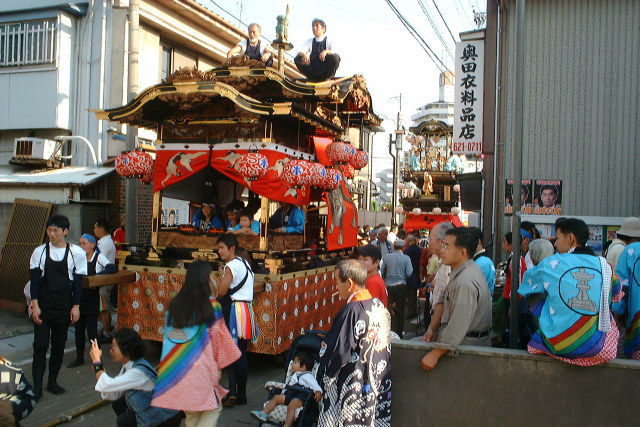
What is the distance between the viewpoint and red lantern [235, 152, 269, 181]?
748 centimetres

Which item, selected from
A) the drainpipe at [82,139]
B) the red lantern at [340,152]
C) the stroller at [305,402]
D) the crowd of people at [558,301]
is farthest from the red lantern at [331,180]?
the drainpipe at [82,139]

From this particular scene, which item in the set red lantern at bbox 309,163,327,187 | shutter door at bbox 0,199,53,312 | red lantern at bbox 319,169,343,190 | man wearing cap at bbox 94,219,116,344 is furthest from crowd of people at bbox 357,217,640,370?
shutter door at bbox 0,199,53,312

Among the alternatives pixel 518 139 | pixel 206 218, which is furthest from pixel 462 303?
pixel 206 218

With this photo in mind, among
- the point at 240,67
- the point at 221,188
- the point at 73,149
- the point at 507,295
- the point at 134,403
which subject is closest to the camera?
the point at 134,403

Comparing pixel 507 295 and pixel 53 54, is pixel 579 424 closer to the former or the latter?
pixel 507 295

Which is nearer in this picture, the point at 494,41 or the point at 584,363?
the point at 584,363

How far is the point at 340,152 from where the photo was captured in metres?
9.05

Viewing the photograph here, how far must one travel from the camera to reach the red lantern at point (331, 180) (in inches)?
336

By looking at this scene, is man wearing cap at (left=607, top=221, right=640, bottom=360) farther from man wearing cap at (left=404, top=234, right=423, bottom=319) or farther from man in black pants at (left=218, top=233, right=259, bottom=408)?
man wearing cap at (left=404, top=234, right=423, bottom=319)

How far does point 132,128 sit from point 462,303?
27.4 feet

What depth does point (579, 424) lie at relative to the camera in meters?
4.26

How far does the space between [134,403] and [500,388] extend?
2874 millimetres

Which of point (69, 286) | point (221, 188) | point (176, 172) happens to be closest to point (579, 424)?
point (69, 286)

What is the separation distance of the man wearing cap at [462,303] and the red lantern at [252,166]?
3474 millimetres
